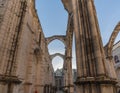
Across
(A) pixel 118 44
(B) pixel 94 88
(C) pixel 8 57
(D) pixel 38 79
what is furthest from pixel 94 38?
(A) pixel 118 44

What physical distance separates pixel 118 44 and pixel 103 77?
44.4ft

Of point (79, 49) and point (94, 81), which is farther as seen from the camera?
point (79, 49)

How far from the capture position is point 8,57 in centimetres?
534

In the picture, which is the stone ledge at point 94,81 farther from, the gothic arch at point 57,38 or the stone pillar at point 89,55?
the gothic arch at point 57,38

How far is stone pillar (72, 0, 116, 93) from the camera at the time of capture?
409 cm

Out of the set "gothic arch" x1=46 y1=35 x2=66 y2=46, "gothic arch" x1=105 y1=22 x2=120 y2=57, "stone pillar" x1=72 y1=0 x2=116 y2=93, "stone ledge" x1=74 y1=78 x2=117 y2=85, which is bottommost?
"stone ledge" x1=74 y1=78 x2=117 y2=85

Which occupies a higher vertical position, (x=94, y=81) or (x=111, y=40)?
(x=111, y=40)

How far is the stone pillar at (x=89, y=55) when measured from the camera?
13.4 feet

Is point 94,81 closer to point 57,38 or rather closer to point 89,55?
point 89,55

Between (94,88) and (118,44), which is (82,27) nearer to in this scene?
(94,88)

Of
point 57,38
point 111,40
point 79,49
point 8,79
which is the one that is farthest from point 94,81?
point 57,38

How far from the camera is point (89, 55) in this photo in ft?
15.5

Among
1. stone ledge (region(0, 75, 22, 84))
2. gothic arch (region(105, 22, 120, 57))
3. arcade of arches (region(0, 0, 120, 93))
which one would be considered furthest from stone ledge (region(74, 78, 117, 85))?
gothic arch (region(105, 22, 120, 57))

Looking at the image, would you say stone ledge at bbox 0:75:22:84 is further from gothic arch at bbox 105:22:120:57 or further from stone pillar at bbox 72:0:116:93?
gothic arch at bbox 105:22:120:57
